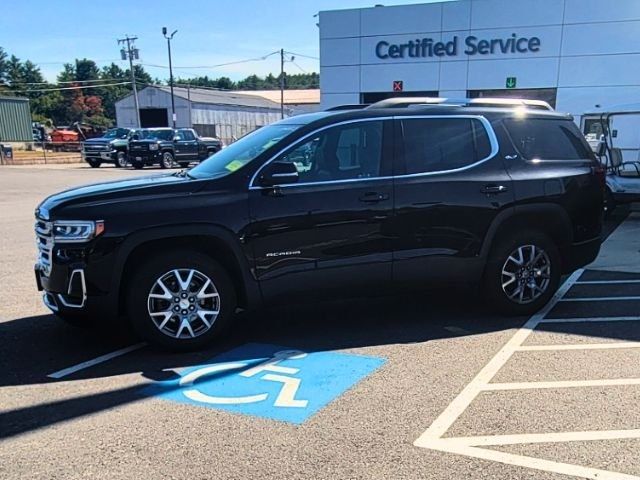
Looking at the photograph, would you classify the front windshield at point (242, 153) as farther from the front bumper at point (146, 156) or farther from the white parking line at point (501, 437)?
the front bumper at point (146, 156)

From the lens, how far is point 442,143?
538 centimetres

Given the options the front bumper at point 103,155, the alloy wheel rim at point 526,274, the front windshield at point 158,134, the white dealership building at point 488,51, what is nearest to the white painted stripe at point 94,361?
the alloy wheel rim at point 526,274

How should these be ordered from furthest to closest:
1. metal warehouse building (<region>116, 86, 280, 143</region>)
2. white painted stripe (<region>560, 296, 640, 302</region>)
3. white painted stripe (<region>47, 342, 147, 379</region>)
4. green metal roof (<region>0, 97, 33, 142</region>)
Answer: metal warehouse building (<region>116, 86, 280, 143</region>) < green metal roof (<region>0, 97, 33, 142</region>) < white painted stripe (<region>560, 296, 640, 302</region>) < white painted stripe (<region>47, 342, 147, 379</region>)

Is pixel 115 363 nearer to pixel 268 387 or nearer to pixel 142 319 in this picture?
pixel 142 319

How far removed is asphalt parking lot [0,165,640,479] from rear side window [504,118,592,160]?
1.57 metres

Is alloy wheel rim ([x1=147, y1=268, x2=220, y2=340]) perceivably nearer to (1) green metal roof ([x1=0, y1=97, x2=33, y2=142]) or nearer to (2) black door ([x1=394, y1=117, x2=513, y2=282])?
(2) black door ([x1=394, y1=117, x2=513, y2=282])

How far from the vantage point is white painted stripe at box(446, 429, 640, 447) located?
11.0 feet

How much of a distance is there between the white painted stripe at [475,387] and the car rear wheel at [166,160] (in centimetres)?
2649

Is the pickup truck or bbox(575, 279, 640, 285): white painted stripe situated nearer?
bbox(575, 279, 640, 285): white painted stripe

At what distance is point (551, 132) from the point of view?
589cm

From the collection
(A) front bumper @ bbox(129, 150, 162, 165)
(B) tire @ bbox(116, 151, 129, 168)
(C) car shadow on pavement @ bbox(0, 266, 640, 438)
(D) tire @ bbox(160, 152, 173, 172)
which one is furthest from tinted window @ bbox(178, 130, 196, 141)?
(C) car shadow on pavement @ bbox(0, 266, 640, 438)

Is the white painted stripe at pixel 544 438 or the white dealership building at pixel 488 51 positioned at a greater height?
the white dealership building at pixel 488 51

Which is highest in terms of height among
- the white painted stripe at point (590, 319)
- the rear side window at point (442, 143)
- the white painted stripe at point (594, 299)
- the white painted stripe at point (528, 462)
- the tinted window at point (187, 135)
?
the rear side window at point (442, 143)

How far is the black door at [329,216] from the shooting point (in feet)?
15.6
